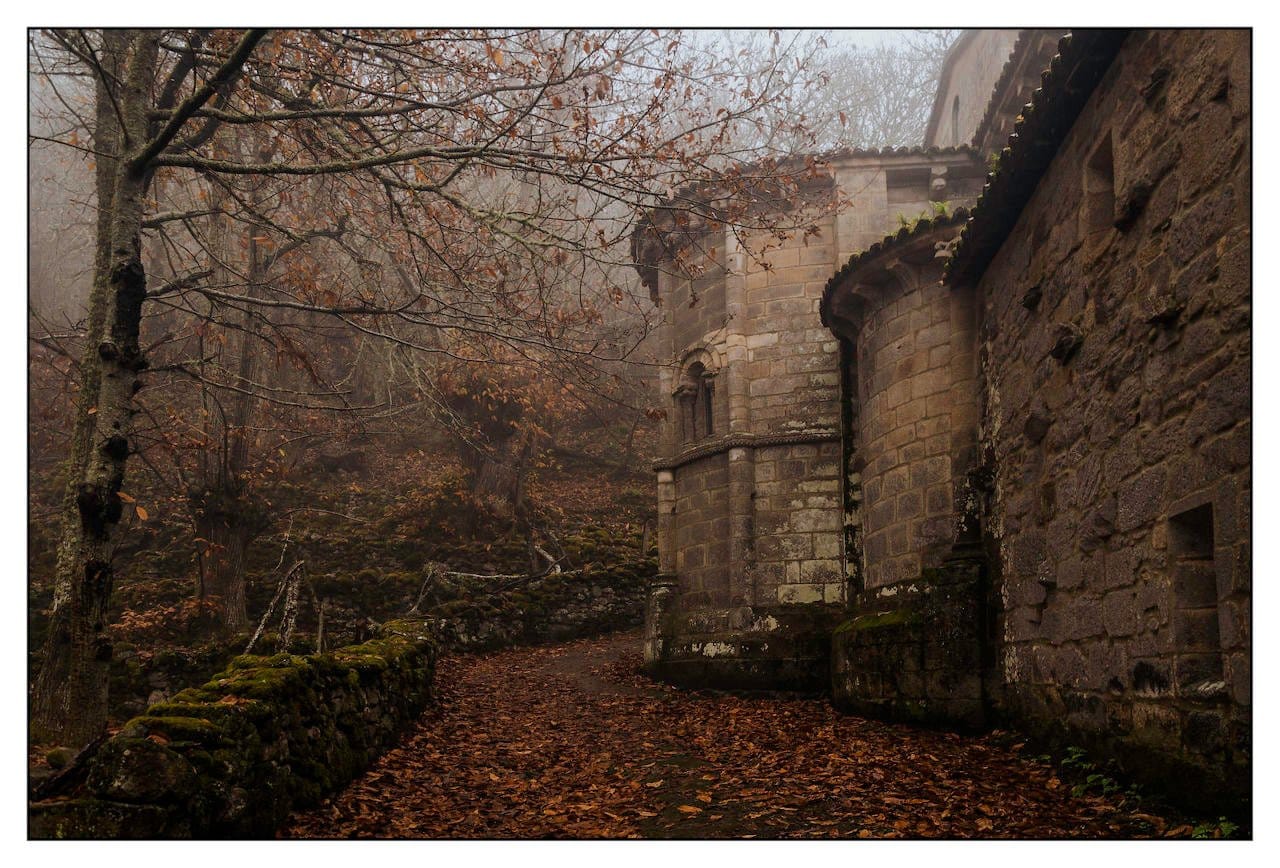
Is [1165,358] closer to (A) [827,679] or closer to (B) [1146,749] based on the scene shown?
(B) [1146,749]

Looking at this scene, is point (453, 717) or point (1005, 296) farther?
point (453, 717)

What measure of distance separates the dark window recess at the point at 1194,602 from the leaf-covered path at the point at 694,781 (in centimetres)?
85

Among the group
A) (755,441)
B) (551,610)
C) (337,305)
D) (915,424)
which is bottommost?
(551,610)

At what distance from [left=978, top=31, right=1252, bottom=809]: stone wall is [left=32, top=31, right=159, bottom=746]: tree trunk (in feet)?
20.9

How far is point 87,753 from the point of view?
4.52 m

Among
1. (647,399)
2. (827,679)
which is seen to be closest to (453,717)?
(827,679)

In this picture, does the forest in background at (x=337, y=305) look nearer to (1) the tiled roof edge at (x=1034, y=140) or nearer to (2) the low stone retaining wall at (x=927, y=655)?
(1) the tiled roof edge at (x=1034, y=140)

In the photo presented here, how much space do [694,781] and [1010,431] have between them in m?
3.82

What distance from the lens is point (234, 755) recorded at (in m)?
4.91

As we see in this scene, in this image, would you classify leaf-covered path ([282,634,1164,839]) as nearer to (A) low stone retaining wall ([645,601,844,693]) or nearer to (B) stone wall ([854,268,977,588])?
(A) low stone retaining wall ([645,601,844,693])

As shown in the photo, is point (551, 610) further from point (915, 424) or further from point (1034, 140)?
point (1034, 140)

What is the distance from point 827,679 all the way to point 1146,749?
254 inches

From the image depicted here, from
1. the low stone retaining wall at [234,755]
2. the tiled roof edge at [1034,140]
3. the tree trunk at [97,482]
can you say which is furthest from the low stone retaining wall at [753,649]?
the tree trunk at [97,482]

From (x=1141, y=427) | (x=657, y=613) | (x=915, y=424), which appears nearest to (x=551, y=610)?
(x=657, y=613)
